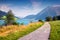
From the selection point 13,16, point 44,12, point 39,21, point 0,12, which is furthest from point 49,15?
point 0,12

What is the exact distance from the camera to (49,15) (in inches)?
485

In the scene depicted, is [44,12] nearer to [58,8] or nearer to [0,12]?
[58,8]

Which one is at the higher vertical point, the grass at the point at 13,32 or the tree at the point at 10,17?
the tree at the point at 10,17

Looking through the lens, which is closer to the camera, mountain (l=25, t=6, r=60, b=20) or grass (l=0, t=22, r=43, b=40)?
grass (l=0, t=22, r=43, b=40)

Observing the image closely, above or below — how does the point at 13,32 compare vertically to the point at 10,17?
below

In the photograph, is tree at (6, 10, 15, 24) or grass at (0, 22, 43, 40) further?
tree at (6, 10, 15, 24)

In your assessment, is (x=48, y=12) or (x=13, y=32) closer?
(x=13, y=32)

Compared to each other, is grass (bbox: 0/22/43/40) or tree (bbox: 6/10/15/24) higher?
tree (bbox: 6/10/15/24)

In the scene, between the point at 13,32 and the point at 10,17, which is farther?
the point at 10,17

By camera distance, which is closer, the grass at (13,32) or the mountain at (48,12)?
the grass at (13,32)

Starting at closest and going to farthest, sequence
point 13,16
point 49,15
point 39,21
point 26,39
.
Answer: point 26,39, point 13,16, point 49,15, point 39,21

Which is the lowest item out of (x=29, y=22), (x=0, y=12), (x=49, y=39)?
(x=49, y=39)

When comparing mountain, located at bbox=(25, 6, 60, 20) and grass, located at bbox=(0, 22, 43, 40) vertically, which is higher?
mountain, located at bbox=(25, 6, 60, 20)

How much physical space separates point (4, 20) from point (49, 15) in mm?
3330
